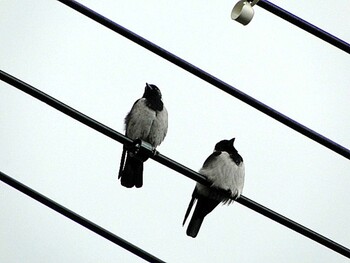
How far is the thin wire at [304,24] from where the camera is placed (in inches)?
157

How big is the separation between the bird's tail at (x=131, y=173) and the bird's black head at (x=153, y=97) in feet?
1.89

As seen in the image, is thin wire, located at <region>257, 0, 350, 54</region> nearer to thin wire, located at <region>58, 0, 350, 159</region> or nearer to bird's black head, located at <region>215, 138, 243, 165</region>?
thin wire, located at <region>58, 0, 350, 159</region>

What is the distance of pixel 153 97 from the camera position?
8094mm

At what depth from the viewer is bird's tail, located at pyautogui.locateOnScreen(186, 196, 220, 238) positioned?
24.7ft

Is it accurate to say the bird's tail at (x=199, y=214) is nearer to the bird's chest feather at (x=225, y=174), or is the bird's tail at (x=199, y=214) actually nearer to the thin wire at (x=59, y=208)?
the bird's chest feather at (x=225, y=174)

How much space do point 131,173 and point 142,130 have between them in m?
0.46

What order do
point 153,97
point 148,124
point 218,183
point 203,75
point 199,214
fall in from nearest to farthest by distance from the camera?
point 203,75 < point 218,183 < point 199,214 < point 148,124 < point 153,97

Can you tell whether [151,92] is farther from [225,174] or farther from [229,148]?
[225,174]

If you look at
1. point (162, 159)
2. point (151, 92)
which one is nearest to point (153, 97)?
point (151, 92)

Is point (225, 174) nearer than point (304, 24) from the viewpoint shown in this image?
No

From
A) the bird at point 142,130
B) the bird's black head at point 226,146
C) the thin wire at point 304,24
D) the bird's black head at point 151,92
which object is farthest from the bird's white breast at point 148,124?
the thin wire at point 304,24

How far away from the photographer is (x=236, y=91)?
4180mm

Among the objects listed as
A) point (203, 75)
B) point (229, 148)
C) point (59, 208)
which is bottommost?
point (59, 208)

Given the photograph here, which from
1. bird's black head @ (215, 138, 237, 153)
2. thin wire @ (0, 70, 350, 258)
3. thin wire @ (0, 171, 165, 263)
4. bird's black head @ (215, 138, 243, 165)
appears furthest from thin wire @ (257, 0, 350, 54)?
bird's black head @ (215, 138, 237, 153)
